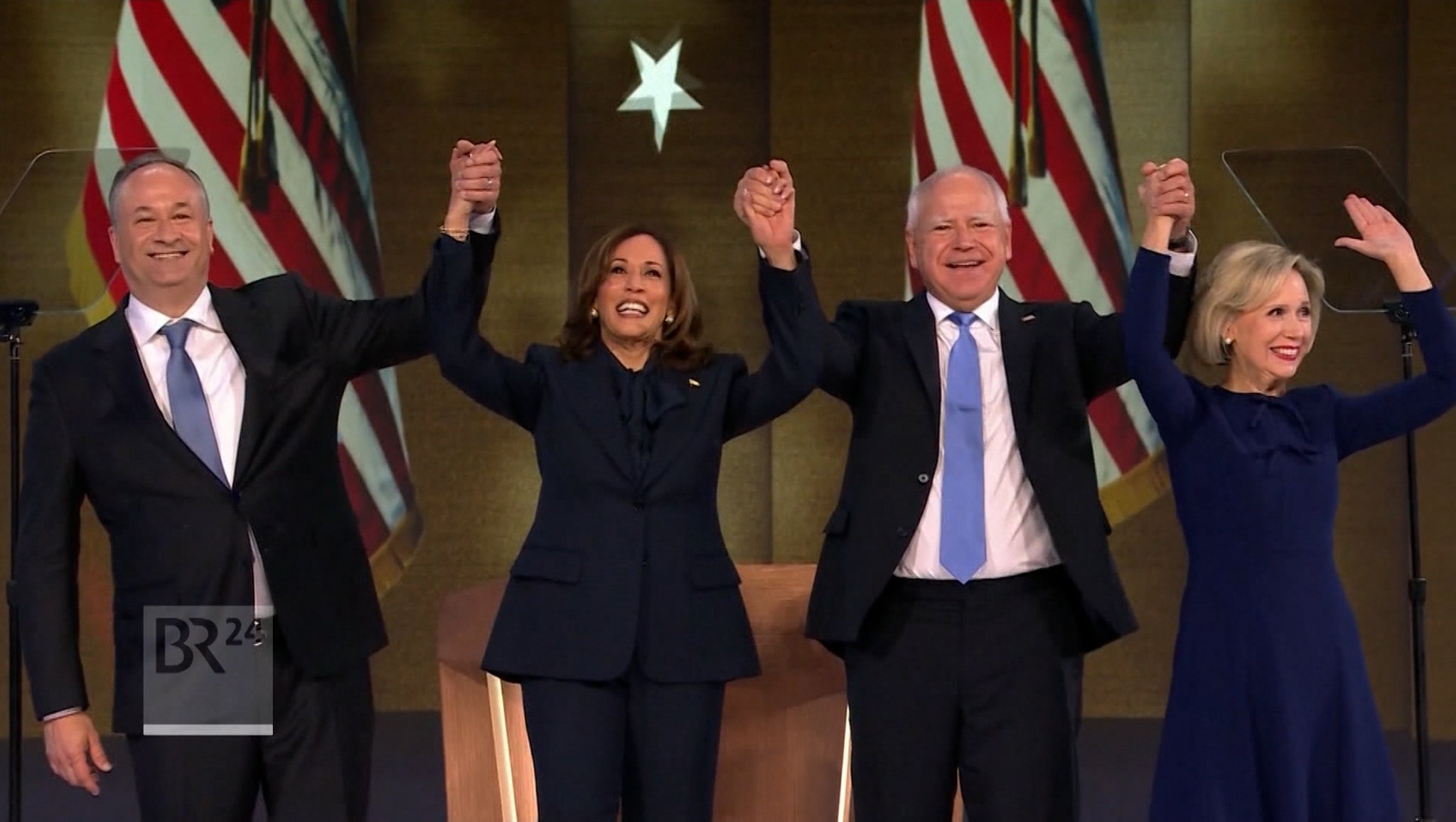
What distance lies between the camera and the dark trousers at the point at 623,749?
2717mm

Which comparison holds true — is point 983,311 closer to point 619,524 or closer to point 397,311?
point 619,524

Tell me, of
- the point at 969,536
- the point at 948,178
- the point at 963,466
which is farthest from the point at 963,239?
the point at 969,536

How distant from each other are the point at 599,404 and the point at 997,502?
2.26 feet

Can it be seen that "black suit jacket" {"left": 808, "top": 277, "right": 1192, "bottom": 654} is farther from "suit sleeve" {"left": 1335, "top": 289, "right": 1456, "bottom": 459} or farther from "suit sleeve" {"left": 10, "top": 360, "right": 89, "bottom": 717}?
"suit sleeve" {"left": 10, "top": 360, "right": 89, "bottom": 717}

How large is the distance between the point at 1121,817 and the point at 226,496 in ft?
9.37

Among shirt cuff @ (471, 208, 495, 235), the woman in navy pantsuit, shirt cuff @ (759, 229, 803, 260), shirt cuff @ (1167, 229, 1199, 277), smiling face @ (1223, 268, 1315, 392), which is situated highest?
shirt cuff @ (471, 208, 495, 235)

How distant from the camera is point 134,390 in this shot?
2570 mm

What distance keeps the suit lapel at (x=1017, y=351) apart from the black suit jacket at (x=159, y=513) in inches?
44.3

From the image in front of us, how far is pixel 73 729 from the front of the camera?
2.55m

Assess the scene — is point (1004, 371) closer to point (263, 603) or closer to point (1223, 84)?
point (263, 603)

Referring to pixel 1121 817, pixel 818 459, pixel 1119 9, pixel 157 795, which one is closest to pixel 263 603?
pixel 157 795

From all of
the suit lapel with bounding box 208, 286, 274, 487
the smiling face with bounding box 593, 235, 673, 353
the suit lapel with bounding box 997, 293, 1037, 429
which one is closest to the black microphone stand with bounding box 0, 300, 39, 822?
the suit lapel with bounding box 208, 286, 274, 487

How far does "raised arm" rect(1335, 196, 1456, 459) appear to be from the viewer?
2.77 meters

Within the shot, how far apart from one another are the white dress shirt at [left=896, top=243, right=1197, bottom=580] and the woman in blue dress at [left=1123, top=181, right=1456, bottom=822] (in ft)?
0.53
